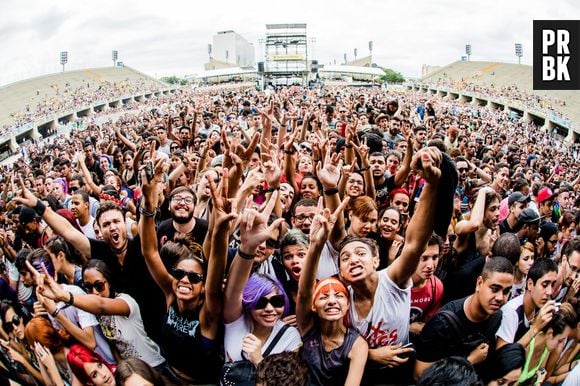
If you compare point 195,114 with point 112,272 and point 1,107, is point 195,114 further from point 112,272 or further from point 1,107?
point 1,107

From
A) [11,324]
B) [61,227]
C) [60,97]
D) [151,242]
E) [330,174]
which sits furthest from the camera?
[60,97]

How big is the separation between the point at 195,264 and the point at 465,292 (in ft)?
5.76

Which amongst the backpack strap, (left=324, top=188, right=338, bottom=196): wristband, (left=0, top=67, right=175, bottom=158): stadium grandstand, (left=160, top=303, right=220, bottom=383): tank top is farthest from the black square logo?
(left=0, top=67, right=175, bottom=158): stadium grandstand

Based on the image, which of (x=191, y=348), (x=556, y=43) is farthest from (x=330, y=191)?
(x=556, y=43)

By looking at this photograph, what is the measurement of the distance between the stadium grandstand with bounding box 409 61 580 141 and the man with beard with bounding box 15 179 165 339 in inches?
1241

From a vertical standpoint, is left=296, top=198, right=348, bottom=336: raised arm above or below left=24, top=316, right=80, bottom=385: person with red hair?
above

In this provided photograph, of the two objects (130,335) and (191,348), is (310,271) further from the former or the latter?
(130,335)

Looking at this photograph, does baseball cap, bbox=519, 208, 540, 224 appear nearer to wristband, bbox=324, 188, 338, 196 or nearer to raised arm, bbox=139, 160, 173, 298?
wristband, bbox=324, 188, 338, 196

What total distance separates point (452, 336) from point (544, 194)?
406 cm

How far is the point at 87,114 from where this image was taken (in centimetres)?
4562

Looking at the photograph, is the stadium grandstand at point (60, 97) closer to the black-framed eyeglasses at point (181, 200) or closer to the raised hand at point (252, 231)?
the black-framed eyeglasses at point (181, 200)

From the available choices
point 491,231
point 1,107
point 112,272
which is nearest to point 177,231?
point 112,272

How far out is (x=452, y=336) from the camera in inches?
98.1

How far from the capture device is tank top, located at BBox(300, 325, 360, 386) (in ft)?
7.98
